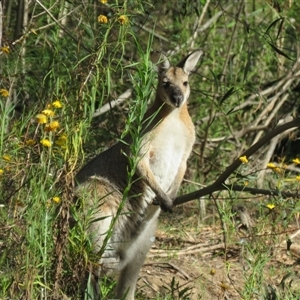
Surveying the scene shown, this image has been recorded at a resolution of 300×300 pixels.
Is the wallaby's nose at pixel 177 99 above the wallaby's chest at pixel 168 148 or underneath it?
above

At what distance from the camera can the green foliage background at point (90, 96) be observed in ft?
16.1

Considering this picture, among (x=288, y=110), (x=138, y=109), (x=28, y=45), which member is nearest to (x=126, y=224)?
(x=138, y=109)

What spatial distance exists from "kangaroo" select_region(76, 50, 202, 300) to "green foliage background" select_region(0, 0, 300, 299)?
0.30 m

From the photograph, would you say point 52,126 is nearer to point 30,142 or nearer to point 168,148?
point 30,142

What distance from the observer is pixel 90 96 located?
5.08 metres

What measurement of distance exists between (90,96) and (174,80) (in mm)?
1654

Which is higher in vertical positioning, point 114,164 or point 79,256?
point 79,256

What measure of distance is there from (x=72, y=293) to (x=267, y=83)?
4.88m

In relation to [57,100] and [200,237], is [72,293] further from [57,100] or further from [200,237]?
[200,237]

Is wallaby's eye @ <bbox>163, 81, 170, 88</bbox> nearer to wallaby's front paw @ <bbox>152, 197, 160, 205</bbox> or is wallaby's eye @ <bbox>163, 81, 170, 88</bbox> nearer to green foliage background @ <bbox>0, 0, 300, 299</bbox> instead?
green foliage background @ <bbox>0, 0, 300, 299</bbox>

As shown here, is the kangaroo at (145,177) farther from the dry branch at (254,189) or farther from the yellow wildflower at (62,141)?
the yellow wildflower at (62,141)

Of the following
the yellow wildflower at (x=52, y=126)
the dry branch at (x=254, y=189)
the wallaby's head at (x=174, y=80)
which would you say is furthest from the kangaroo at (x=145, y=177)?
the yellow wildflower at (x=52, y=126)

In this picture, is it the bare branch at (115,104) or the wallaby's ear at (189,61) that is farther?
the bare branch at (115,104)

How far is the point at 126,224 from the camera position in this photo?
6328 mm
